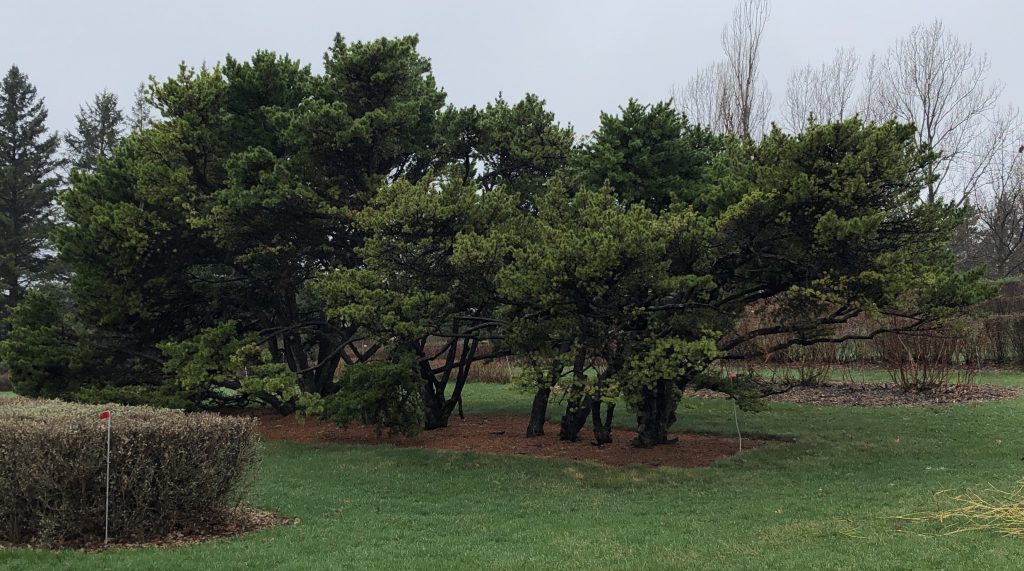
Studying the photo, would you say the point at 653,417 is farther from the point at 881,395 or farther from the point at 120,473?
the point at 881,395

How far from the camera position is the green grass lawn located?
5387 mm

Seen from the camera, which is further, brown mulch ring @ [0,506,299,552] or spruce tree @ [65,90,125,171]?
spruce tree @ [65,90,125,171]

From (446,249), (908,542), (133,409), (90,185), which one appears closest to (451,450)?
(446,249)

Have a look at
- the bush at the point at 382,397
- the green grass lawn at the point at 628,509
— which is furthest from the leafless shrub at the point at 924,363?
the bush at the point at 382,397

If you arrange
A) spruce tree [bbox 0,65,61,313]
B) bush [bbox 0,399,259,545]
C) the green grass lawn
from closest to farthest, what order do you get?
the green grass lawn
bush [bbox 0,399,259,545]
spruce tree [bbox 0,65,61,313]

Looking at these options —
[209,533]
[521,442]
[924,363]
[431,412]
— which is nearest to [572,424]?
[521,442]

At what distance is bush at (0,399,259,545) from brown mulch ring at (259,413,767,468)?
5300mm

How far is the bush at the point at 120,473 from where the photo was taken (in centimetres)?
575

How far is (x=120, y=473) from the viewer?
19.6ft

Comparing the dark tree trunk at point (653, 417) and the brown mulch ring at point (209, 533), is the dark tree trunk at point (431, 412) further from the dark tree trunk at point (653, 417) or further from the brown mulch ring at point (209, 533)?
the brown mulch ring at point (209, 533)

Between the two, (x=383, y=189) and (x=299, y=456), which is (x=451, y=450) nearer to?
(x=299, y=456)

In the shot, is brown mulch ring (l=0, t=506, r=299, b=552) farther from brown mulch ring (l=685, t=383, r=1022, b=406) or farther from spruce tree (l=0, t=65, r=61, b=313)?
spruce tree (l=0, t=65, r=61, b=313)

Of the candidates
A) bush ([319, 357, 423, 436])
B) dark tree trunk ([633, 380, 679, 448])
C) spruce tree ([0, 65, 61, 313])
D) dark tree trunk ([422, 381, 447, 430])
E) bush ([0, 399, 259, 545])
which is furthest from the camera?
spruce tree ([0, 65, 61, 313])

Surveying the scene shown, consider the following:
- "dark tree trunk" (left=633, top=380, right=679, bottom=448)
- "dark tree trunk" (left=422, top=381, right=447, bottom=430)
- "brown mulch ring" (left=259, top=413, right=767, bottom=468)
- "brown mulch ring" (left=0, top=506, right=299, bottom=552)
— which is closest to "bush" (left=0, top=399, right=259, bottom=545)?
"brown mulch ring" (left=0, top=506, right=299, bottom=552)
